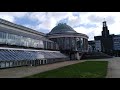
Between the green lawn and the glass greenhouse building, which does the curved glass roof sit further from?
the green lawn

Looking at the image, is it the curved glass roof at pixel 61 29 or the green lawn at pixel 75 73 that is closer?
the green lawn at pixel 75 73

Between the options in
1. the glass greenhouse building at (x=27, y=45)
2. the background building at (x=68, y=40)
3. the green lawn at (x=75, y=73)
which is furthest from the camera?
the background building at (x=68, y=40)

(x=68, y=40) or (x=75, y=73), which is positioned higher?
(x=68, y=40)

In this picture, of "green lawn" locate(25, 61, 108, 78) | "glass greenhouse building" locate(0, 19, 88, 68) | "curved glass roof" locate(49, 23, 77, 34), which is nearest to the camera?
"green lawn" locate(25, 61, 108, 78)

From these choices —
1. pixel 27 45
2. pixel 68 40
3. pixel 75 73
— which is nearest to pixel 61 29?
pixel 68 40

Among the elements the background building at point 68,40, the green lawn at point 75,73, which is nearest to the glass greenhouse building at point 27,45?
the background building at point 68,40

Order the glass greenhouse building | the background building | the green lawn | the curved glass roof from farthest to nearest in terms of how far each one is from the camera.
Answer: the curved glass roof → the background building → the glass greenhouse building → the green lawn

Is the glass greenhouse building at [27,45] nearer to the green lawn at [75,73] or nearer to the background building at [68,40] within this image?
the background building at [68,40]

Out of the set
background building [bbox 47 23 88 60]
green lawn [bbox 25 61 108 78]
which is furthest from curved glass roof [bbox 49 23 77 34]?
green lawn [bbox 25 61 108 78]

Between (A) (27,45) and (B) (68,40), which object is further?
(B) (68,40)

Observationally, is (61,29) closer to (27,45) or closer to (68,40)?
(68,40)

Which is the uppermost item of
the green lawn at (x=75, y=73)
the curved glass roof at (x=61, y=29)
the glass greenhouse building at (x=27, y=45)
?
the curved glass roof at (x=61, y=29)

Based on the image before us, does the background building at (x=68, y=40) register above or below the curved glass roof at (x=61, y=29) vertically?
below
